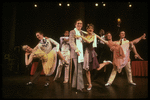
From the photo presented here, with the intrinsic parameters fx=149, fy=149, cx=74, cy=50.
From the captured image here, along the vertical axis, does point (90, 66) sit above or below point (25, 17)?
below

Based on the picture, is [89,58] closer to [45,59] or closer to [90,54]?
[90,54]

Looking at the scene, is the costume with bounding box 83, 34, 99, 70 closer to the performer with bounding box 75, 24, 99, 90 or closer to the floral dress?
the performer with bounding box 75, 24, 99, 90

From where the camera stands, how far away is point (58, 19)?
7.81 m

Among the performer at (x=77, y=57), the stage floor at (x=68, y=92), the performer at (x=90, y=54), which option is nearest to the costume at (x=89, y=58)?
the performer at (x=90, y=54)

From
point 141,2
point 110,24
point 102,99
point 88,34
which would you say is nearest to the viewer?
point 102,99

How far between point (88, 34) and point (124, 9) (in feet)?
16.1

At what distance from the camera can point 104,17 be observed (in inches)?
303

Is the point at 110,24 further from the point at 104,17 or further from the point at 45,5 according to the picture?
the point at 45,5

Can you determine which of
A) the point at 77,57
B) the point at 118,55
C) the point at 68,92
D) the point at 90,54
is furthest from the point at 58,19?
the point at 68,92

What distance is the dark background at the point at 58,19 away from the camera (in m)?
7.26

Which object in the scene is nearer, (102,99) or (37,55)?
(102,99)

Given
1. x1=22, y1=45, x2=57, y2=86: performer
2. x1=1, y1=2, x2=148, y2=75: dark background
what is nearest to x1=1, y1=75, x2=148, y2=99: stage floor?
x1=22, y1=45, x2=57, y2=86: performer

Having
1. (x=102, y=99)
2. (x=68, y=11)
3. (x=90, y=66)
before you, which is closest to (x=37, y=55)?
Answer: (x=90, y=66)

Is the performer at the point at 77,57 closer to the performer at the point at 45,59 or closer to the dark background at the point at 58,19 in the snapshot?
the performer at the point at 45,59
